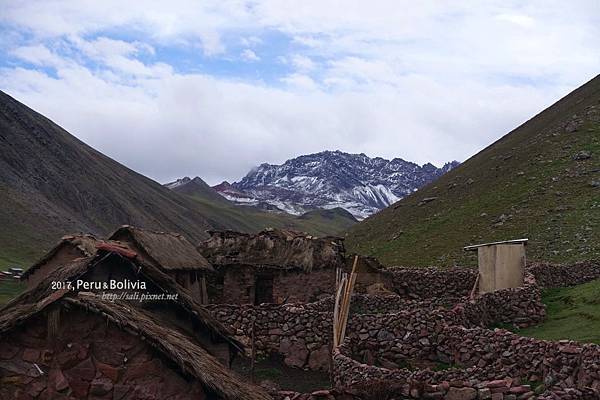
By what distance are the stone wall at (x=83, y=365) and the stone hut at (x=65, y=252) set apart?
15.5m

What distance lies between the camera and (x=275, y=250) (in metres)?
27.5

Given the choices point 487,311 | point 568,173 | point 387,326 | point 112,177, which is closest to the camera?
point 387,326

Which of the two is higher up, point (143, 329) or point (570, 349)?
point (143, 329)

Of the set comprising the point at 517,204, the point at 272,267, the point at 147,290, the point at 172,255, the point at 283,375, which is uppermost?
the point at 517,204

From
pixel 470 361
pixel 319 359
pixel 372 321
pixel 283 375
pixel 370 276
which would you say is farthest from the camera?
pixel 370 276

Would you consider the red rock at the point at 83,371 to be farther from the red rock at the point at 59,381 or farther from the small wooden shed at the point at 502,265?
the small wooden shed at the point at 502,265

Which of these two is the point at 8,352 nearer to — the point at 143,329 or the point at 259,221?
the point at 143,329

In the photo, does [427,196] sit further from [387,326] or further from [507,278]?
[387,326]

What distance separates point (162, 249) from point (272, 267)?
15.0ft

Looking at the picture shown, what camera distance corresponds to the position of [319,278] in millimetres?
26781

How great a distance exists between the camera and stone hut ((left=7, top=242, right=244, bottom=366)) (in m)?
10.1

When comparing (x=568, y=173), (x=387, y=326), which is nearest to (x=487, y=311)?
(x=387, y=326)

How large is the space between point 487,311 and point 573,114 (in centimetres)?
5284

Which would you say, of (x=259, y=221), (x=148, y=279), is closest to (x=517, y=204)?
(x=148, y=279)
